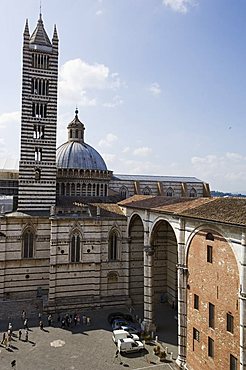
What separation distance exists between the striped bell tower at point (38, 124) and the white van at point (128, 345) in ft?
52.3

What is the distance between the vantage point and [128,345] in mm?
22578

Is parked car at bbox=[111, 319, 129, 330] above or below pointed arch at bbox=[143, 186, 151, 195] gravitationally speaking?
below

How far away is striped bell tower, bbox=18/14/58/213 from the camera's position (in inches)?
1328

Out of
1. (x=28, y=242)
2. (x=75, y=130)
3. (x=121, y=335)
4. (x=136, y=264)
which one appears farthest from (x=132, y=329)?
(x=75, y=130)

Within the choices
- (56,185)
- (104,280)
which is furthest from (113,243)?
(56,185)

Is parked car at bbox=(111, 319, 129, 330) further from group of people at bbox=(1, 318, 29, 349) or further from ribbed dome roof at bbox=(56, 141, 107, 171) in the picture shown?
ribbed dome roof at bbox=(56, 141, 107, 171)

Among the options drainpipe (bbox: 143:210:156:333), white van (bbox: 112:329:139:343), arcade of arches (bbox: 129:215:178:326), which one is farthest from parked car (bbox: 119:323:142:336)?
arcade of arches (bbox: 129:215:178:326)

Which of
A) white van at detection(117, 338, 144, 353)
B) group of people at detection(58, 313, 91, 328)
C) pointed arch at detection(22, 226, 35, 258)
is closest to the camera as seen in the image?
white van at detection(117, 338, 144, 353)

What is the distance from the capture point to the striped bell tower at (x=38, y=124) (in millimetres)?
33719

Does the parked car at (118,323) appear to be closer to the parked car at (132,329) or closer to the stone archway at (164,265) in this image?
the parked car at (132,329)

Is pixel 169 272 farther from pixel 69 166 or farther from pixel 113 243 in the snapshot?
pixel 69 166

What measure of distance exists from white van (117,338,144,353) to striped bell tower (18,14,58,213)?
15.9 metres

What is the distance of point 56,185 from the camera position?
36.7m

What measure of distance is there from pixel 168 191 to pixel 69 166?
51.3 feet
